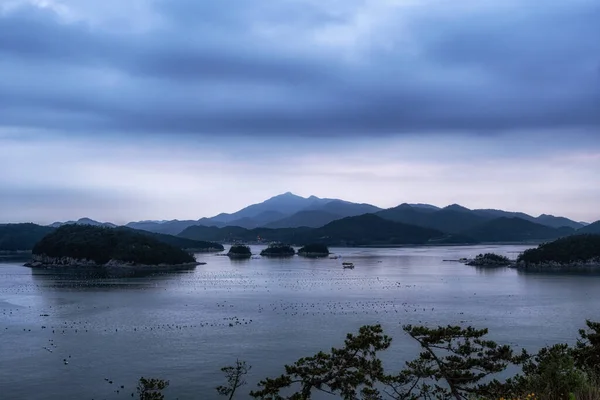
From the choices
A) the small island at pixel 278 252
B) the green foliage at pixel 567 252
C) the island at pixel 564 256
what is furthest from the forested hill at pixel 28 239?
the green foliage at pixel 567 252

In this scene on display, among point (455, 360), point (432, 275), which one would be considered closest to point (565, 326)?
point (455, 360)

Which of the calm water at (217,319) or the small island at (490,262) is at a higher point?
the small island at (490,262)

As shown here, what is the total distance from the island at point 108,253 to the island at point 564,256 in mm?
59129

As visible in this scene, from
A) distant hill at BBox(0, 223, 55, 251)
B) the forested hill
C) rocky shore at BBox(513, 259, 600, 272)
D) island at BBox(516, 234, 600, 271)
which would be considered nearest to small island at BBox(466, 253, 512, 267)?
island at BBox(516, 234, 600, 271)

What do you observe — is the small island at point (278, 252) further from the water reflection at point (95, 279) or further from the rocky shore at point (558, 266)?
the rocky shore at point (558, 266)

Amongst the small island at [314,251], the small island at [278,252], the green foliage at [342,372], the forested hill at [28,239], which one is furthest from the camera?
the forested hill at [28,239]

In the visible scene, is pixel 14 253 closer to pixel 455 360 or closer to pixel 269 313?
pixel 269 313

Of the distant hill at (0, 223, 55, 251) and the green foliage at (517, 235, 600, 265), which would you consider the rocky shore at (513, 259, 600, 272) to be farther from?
the distant hill at (0, 223, 55, 251)

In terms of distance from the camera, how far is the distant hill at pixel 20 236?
148875 millimetres

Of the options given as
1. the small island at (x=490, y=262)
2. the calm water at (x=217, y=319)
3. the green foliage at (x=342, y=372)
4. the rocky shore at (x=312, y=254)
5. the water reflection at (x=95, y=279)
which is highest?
the green foliage at (x=342, y=372)

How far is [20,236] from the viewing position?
154 m

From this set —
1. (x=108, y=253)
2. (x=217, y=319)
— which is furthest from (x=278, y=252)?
(x=217, y=319)

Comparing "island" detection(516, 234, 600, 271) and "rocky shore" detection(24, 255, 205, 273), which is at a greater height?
"island" detection(516, 234, 600, 271)

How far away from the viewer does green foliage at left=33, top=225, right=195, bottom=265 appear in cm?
9819
